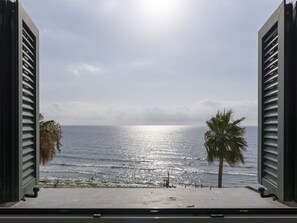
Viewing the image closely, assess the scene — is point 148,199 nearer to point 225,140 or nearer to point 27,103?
point 27,103

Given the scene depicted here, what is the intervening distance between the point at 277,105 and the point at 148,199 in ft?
5.15

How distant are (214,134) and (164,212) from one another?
15462mm

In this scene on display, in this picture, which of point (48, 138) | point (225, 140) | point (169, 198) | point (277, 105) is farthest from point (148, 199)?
point (225, 140)

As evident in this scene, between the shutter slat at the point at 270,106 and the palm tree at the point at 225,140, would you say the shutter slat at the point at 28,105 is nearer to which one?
the shutter slat at the point at 270,106

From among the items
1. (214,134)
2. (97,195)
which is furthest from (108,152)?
(97,195)

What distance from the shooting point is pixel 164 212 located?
2.38 meters

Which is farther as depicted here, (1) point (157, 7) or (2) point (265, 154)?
(2) point (265, 154)

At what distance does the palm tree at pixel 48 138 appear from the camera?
14.9m

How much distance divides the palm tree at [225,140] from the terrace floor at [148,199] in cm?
1369

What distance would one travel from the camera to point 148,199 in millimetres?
3109

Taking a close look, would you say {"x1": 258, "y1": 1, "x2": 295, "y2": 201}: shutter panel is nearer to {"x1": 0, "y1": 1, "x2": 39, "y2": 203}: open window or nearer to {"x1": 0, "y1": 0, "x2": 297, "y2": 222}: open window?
{"x1": 0, "y1": 0, "x2": 297, "y2": 222}: open window

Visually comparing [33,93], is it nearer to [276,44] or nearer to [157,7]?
[157,7]

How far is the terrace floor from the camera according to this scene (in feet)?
9.30
